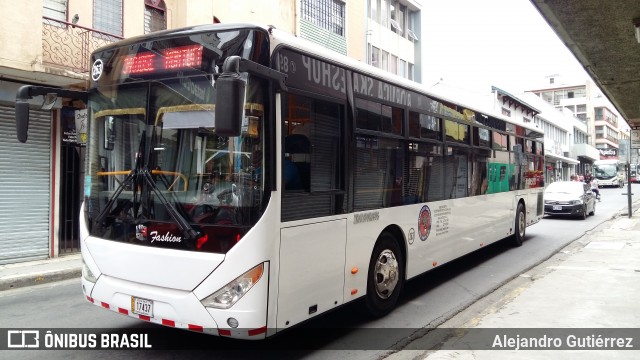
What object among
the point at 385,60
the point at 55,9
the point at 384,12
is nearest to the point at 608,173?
the point at 385,60

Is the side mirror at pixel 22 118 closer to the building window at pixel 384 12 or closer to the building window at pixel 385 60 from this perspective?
the building window at pixel 385 60

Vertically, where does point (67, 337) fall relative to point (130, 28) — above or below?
below

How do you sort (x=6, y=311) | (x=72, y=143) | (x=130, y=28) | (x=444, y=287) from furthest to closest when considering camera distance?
(x=130, y=28), (x=72, y=143), (x=444, y=287), (x=6, y=311)

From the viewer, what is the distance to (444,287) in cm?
734

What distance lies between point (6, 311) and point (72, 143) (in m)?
5.43

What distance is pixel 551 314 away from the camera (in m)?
5.48

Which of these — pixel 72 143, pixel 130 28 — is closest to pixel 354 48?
pixel 130 28

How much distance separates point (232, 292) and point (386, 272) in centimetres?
249

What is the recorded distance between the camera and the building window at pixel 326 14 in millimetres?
18939

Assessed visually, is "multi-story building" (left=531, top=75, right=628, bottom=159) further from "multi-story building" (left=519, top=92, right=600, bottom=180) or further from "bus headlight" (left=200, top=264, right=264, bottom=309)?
"bus headlight" (left=200, top=264, right=264, bottom=309)

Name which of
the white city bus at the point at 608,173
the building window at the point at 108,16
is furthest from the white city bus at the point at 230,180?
the white city bus at the point at 608,173

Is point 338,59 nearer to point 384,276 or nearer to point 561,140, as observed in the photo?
point 384,276

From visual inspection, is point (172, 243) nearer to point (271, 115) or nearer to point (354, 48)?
point (271, 115)

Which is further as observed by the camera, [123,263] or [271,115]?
[123,263]
